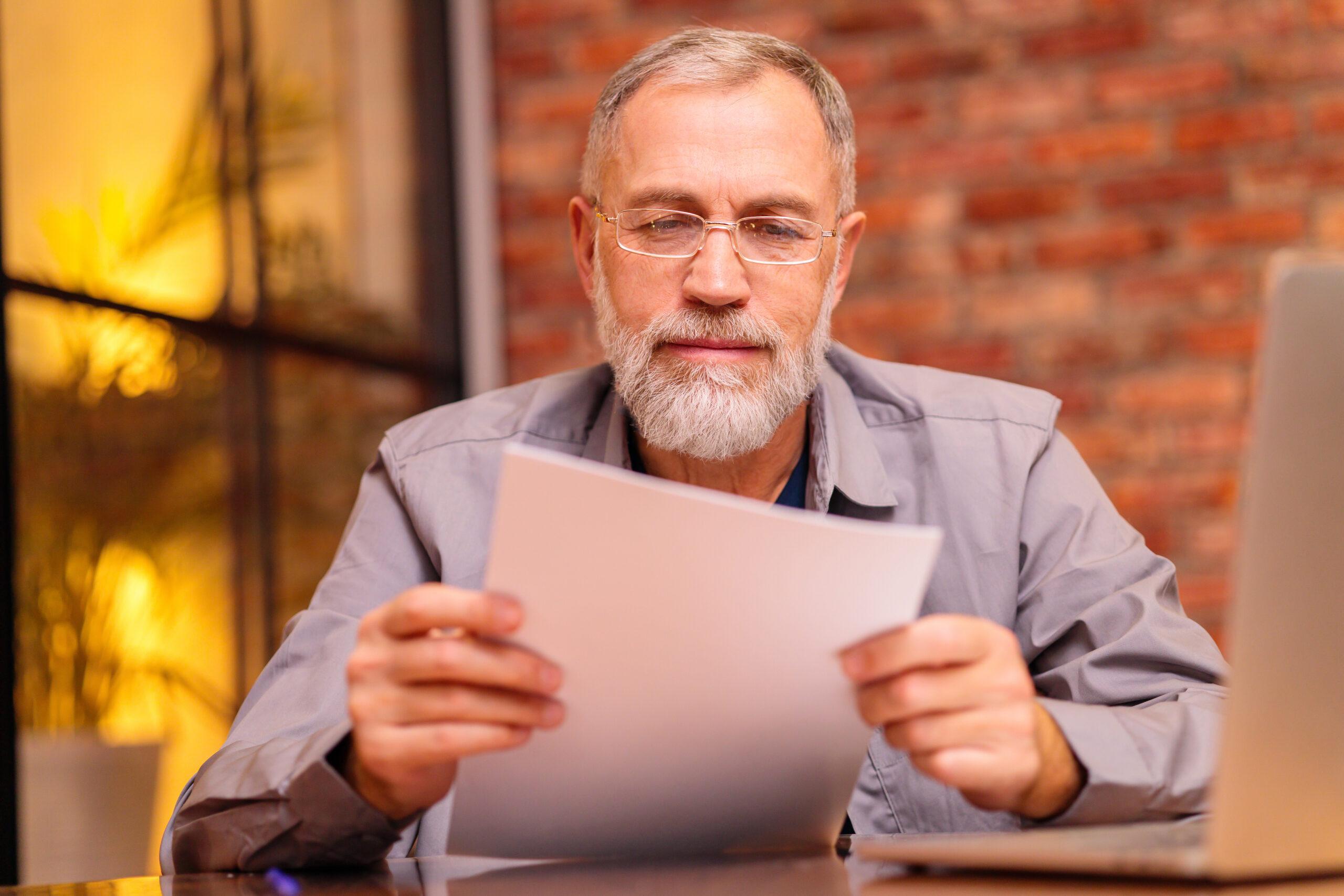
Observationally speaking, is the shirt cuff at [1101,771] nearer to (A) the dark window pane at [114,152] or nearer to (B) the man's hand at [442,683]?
(B) the man's hand at [442,683]

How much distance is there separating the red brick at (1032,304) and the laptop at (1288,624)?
85.3 inches

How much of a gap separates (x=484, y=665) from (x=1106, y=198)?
2.29 metres

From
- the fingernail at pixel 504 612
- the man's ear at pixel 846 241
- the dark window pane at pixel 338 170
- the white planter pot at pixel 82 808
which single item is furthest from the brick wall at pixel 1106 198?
the fingernail at pixel 504 612

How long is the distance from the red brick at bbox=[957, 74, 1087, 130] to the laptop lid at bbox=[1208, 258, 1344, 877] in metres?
2.31

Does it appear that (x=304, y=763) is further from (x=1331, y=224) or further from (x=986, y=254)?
(x=1331, y=224)

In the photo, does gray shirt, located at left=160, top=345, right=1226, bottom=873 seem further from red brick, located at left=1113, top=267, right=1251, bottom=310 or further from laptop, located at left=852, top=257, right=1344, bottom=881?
red brick, located at left=1113, top=267, right=1251, bottom=310

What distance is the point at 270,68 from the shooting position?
2756mm

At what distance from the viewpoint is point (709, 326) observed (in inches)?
53.1

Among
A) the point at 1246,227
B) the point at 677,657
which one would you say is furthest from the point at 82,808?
the point at 1246,227

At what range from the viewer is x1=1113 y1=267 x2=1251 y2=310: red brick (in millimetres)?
2613

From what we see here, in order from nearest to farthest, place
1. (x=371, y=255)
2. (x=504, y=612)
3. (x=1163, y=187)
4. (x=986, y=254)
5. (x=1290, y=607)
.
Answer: (x=1290, y=607) < (x=504, y=612) < (x=1163, y=187) < (x=986, y=254) < (x=371, y=255)

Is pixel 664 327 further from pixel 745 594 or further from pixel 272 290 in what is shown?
pixel 272 290

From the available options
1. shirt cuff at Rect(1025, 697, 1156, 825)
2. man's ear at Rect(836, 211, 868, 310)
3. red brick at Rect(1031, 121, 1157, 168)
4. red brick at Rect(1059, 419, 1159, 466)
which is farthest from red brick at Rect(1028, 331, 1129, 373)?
shirt cuff at Rect(1025, 697, 1156, 825)

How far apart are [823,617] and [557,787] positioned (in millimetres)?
218
